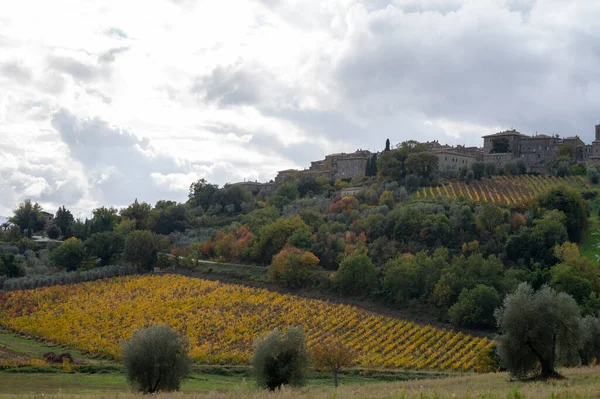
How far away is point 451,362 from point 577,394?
92.1ft

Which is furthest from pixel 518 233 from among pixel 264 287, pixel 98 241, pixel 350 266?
pixel 98 241

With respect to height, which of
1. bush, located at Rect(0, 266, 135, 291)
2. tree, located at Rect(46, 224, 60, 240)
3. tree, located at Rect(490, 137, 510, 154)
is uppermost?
tree, located at Rect(490, 137, 510, 154)

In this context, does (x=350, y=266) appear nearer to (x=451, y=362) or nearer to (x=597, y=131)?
(x=451, y=362)

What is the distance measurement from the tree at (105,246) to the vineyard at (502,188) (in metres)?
43.1

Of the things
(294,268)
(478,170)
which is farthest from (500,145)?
(294,268)

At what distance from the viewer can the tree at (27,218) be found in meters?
132

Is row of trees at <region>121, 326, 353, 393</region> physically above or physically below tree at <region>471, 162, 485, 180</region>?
below

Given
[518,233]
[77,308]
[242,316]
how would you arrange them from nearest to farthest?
[242,316] → [77,308] → [518,233]

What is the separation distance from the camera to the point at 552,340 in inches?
1128

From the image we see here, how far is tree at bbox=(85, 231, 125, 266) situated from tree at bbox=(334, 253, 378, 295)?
38.3 m

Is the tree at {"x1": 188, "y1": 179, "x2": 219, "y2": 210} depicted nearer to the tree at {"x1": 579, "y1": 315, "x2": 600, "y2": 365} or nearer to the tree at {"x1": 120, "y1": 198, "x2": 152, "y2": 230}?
the tree at {"x1": 120, "y1": 198, "x2": 152, "y2": 230}

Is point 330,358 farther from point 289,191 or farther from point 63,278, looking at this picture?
point 289,191

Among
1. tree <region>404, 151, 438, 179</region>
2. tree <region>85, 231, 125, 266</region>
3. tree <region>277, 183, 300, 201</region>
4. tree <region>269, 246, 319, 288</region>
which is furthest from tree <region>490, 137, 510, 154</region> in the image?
tree <region>85, 231, 125, 266</region>

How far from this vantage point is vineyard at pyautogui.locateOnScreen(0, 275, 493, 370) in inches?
1938
